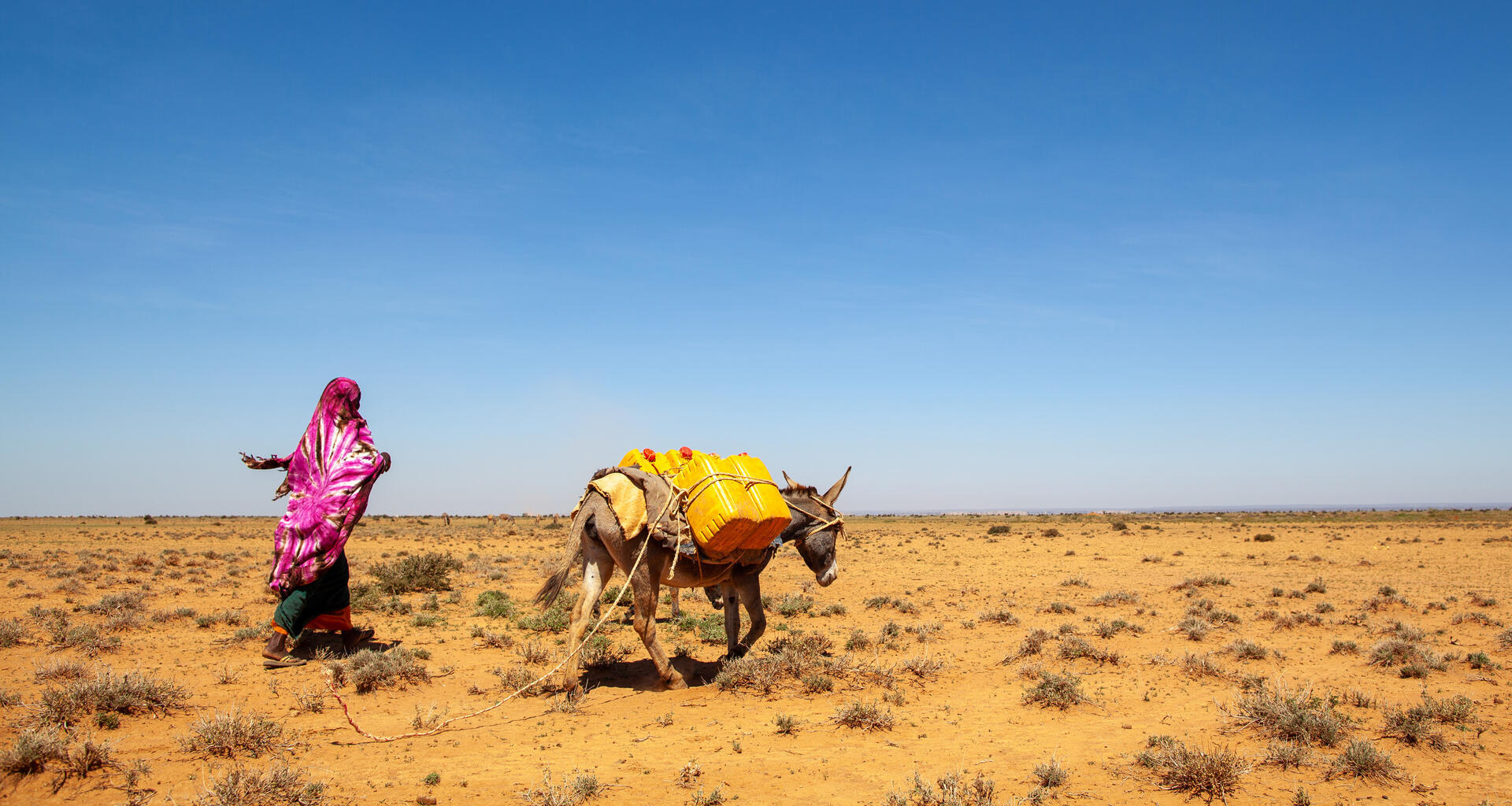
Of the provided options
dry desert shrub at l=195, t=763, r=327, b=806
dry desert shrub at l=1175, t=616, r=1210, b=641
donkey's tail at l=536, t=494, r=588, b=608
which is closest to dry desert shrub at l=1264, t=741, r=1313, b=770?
dry desert shrub at l=1175, t=616, r=1210, b=641

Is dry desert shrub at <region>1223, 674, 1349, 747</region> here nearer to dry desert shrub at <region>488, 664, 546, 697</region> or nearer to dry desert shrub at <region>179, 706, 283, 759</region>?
dry desert shrub at <region>488, 664, 546, 697</region>

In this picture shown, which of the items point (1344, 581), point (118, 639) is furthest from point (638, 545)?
point (1344, 581)

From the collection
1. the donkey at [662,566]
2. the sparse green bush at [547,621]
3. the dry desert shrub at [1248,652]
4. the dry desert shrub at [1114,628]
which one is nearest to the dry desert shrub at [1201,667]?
the dry desert shrub at [1248,652]

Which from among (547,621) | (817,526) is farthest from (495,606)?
(817,526)

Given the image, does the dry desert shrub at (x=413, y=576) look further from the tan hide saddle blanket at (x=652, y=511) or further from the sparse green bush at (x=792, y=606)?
the tan hide saddle blanket at (x=652, y=511)

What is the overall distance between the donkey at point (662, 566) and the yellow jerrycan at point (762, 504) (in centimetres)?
40

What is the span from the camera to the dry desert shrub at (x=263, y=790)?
525 cm

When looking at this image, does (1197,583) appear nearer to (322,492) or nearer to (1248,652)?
(1248,652)

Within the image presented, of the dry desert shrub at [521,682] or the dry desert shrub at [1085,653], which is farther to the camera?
the dry desert shrub at [1085,653]

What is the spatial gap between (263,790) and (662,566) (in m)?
4.16

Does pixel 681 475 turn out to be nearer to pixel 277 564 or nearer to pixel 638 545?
pixel 638 545

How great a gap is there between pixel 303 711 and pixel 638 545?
3.79m

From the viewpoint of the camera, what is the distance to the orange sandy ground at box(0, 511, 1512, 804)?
609cm

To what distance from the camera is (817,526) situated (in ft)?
30.3
